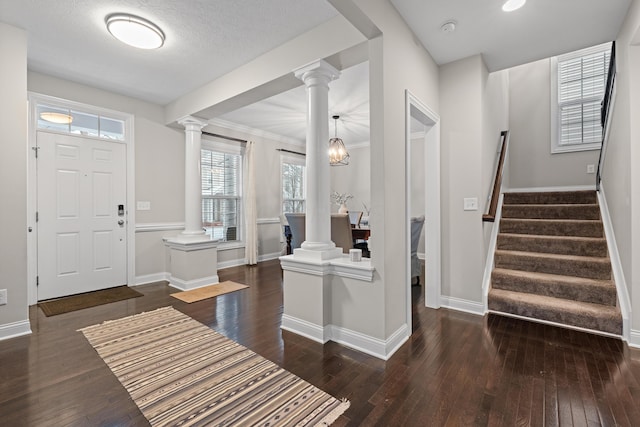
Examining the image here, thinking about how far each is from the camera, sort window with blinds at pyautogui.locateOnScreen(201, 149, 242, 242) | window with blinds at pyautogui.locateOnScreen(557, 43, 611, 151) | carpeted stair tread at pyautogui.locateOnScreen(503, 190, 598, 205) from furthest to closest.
A: window with blinds at pyautogui.locateOnScreen(201, 149, 242, 242) < window with blinds at pyautogui.locateOnScreen(557, 43, 611, 151) < carpeted stair tread at pyautogui.locateOnScreen(503, 190, 598, 205)

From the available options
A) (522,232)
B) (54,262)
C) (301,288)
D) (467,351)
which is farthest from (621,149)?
(54,262)

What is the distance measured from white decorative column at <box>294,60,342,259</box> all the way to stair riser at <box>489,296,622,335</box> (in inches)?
71.4

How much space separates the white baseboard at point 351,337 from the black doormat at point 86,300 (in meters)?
2.41

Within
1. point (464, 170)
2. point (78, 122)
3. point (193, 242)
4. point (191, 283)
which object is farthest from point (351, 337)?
point (78, 122)

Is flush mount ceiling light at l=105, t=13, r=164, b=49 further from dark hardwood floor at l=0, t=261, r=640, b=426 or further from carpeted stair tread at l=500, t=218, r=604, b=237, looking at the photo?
carpeted stair tread at l=500, t=218, r=604, b=237

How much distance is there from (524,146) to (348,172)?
142 inches

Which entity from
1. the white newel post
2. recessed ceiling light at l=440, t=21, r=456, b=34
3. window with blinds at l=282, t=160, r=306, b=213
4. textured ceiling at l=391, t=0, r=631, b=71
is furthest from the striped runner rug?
window with blinds at l=282, t=160, r=306, b=213

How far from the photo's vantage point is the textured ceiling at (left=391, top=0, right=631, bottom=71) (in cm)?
224

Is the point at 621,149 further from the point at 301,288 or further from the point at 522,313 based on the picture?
the point at 301,288

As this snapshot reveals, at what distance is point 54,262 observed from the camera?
11.7 feet

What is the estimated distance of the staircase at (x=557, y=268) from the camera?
260 centimetres

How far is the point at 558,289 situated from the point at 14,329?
5.08 metres

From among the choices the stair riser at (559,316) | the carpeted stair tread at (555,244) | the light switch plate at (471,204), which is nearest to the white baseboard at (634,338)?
the stair riser at (559,316)

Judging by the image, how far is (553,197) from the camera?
4.09m
